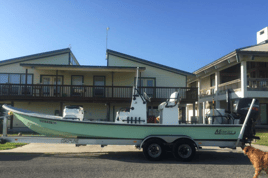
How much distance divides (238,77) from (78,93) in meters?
14.0

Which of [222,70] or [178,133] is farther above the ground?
[222,70]

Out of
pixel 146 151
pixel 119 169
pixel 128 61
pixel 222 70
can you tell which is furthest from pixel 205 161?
pixel 222 70

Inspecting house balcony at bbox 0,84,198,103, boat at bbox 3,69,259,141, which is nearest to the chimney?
house balcony at bbox 0,84,198,103

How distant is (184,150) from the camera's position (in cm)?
686

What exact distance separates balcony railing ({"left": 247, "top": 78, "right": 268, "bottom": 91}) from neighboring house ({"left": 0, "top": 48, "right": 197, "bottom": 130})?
4.06 metres

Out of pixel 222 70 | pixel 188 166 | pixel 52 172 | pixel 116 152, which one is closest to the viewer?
pixel 52 172

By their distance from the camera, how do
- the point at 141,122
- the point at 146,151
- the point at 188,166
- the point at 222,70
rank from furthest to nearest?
1. the point at 222,70
2. the point at 141,122
3. the point at 146,151
4. the point at 188,166

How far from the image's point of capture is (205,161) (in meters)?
7.03

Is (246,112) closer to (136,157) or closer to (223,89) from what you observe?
(136,157)

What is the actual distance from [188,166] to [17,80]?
1596 centimetres

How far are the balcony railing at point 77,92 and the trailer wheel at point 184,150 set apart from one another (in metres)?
9.58

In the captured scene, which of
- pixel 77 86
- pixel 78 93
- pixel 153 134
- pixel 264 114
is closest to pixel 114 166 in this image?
pixel 153 134

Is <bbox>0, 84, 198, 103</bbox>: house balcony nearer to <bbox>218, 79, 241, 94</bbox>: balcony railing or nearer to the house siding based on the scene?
the house siding

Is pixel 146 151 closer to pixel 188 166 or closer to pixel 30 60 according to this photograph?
pixel 188 166
